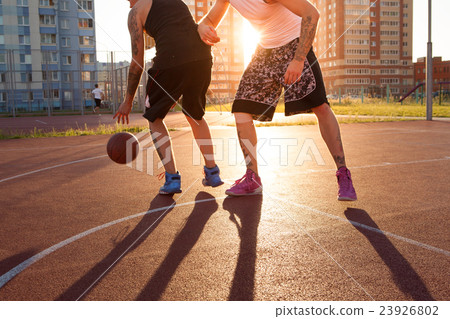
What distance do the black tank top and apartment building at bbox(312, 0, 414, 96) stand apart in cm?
10428

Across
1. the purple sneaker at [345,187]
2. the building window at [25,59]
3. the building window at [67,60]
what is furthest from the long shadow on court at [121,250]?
the building window at [25,59]

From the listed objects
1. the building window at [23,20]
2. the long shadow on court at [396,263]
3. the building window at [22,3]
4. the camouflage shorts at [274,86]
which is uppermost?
the building window at [22,3]

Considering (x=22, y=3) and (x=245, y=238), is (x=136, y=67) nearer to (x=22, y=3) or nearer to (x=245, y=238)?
(x=245, y=238)

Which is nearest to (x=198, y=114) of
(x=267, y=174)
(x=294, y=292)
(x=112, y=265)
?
(x=267, y=174)

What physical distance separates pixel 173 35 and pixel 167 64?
0.26m

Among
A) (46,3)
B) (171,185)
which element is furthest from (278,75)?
(46,3)

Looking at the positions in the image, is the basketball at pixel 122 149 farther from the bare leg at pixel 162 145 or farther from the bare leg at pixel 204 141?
the bare leg at pixel 204 141

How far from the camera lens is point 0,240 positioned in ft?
9.84

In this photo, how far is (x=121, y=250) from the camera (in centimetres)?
275

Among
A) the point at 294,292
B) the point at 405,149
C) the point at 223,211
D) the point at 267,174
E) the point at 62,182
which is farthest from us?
the point at 405,149

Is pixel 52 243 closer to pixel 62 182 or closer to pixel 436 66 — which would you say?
pixel 62 182

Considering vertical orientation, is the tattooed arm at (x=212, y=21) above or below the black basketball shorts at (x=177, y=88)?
above

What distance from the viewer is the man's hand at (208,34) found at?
402cm

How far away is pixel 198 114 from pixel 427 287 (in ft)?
9.03
